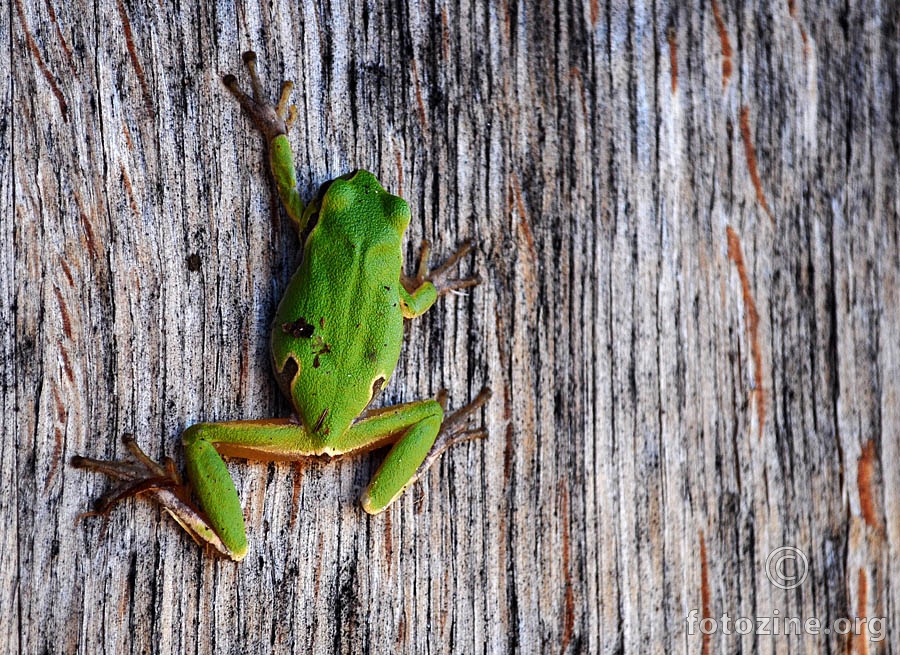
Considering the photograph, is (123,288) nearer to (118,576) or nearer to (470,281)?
(118,576)

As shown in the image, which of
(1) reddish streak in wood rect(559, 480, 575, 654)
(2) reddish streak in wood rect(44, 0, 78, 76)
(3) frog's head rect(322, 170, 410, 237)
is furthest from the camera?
(1) reddish streak in wood rect(559, 480, 575, 654)

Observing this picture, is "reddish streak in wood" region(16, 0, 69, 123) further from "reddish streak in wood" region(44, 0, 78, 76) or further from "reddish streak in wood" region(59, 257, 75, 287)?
"reddish streak in wood" region(59, 257, 75, 287)

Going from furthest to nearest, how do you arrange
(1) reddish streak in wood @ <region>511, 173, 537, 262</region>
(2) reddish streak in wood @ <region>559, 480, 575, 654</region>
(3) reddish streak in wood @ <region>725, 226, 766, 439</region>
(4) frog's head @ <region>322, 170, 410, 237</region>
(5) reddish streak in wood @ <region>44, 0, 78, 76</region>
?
(3) reddish streak in wood @ <region>725, 226, 766, 439</region> < (1) reddish streak in wood @ <region>511, 173, 537, 262</region> < (2) reddish streak in wood @ <region>559, 480, 575, 654</region> < (4) frog's head @ <region>322, 170, 410, 237</region> < (5) reddish streak in wood @ <region>44, 0, 78, 76</region>

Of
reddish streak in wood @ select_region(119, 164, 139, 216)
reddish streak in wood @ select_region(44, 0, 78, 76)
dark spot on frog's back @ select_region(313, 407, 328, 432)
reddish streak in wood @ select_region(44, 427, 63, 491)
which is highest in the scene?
reddish streak in wood @ select_region(44, 0, 78, 76)

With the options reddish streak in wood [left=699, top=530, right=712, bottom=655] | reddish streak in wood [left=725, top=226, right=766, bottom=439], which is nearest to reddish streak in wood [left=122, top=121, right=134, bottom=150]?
reddish streak in wood [left=725, top=226, right=766, bottom=439]

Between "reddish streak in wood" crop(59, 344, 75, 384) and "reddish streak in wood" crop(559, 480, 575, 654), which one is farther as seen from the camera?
"reddish streak in wood" crop(559, 480, 575, 654)

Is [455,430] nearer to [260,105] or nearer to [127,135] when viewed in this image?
[260,105]

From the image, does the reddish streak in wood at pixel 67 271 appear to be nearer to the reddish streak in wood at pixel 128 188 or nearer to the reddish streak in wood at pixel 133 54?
the reddish streak in wood at pixel 128 188

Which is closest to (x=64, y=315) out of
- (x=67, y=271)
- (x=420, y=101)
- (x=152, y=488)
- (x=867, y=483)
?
(x=67, y=271)
